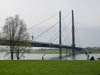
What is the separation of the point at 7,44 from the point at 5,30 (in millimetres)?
1791

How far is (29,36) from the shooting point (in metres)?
28.9

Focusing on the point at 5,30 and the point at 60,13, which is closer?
the point at 5,30

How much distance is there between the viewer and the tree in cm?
2808

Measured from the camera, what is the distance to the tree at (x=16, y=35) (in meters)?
28.1

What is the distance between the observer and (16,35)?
28.8 m

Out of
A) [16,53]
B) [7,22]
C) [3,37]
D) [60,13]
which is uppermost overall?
[60,13]
